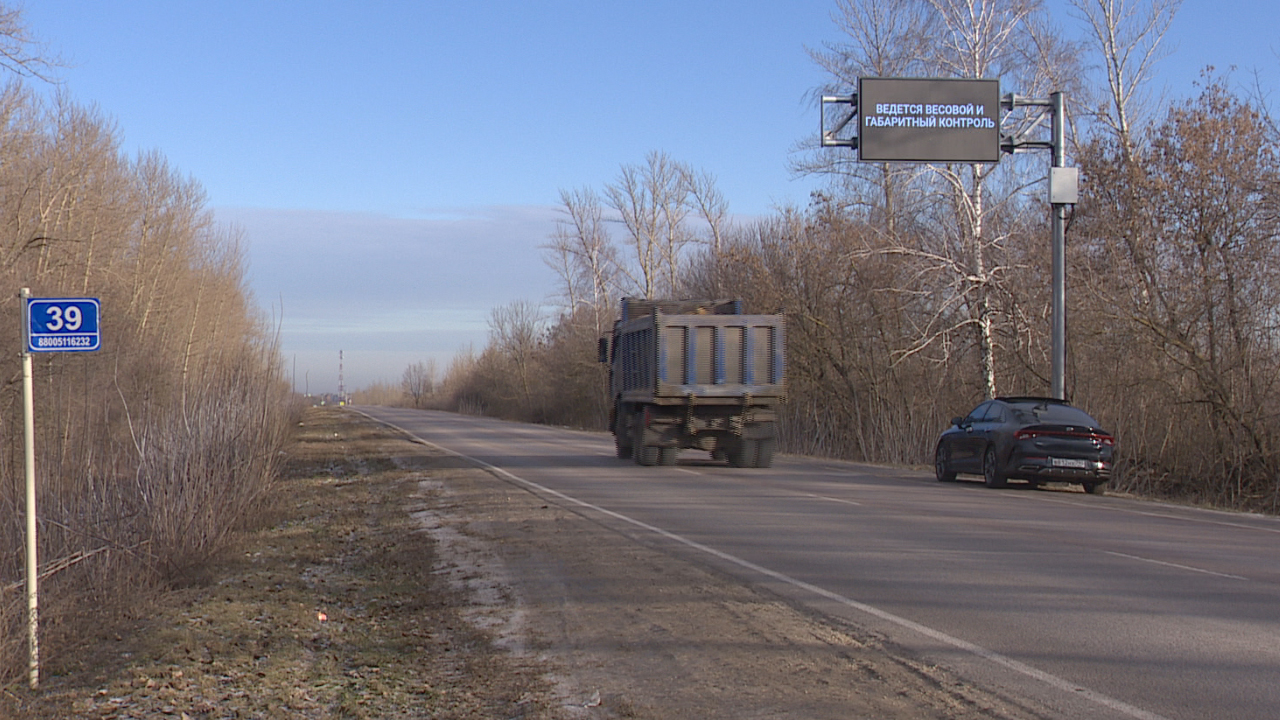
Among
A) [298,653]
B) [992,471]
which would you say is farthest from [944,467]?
[298,653]

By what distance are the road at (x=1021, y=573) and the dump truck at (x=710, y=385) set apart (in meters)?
3.30

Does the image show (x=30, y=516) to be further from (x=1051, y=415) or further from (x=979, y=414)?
A: (x=979, y=414)

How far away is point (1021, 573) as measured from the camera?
32.6ft

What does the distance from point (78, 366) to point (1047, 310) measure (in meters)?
22.2

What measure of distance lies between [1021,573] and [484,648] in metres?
5.16

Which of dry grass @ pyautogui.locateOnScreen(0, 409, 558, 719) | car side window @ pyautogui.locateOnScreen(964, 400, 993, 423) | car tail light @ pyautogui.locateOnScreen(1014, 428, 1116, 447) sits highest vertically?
car side window @ pyautogui.locateOnScreen(964, 400, 993, 423)

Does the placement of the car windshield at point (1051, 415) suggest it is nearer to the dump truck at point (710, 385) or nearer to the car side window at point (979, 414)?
the car side window at point (979, 414)

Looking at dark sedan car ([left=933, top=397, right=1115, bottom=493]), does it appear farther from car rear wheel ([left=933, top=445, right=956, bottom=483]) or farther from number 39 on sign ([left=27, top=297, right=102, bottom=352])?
number 39 on sign ([left=27, top=297, right=102, bottom=352])

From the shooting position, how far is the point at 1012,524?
45.0ft

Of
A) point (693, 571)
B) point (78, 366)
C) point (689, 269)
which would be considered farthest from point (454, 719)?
point (689, 269)

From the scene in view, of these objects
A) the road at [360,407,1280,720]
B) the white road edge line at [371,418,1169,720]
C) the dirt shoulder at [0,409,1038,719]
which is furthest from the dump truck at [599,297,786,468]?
the dirt shoulder at [0,409,1038,719]

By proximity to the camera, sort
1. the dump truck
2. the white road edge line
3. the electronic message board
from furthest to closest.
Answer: the dump truck
the electronic message board
the white road edge line

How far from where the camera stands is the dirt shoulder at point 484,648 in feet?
19.5

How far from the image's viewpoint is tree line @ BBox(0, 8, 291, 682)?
35.1 feet
